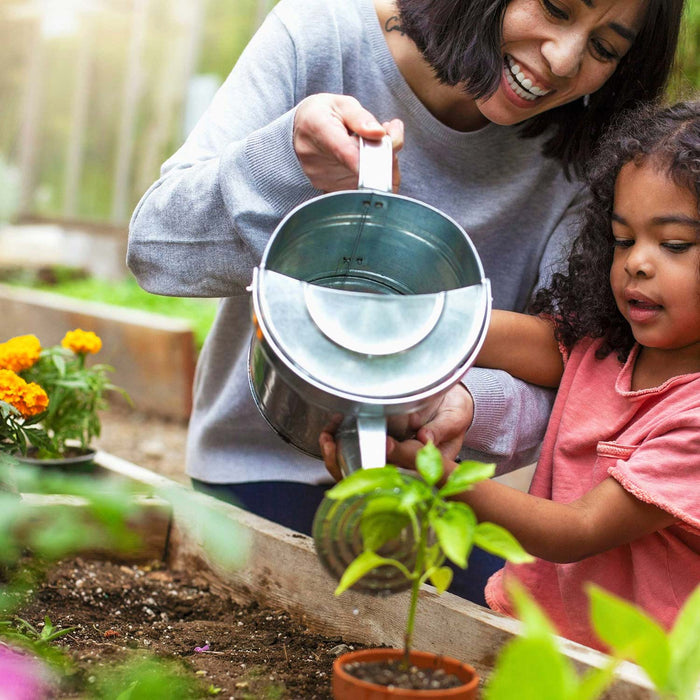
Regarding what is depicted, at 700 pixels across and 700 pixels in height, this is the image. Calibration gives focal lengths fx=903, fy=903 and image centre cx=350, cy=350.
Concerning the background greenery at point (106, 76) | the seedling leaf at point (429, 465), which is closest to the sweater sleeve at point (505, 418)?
the seedling leaf at point (429, 465)

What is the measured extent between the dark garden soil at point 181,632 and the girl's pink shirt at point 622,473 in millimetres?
348

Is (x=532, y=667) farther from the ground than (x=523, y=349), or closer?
closer

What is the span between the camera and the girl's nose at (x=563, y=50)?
1330mm

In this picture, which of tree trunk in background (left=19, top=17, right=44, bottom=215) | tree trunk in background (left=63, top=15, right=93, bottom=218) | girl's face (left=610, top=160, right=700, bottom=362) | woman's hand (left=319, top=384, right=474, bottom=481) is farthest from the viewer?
tree trunk in background (left=19, top=17, right=44, bottom=215)

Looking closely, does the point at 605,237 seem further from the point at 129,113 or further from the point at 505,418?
the point at 129,113

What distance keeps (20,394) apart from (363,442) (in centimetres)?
89

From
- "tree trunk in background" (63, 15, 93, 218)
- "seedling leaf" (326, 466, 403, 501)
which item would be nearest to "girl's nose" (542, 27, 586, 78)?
"seedling leaf" (326, 466, 403, 501)

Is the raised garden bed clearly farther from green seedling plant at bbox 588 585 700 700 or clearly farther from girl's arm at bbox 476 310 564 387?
girl's arm at bbox 476 310 564 387

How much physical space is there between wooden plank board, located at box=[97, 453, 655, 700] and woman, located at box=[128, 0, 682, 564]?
200 mm

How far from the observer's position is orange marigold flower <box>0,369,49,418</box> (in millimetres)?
1536

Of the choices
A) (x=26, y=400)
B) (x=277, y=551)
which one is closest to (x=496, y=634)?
(x=277, y=551)

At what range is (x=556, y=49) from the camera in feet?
4.36

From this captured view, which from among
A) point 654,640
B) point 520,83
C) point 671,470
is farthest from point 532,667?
point 520,83

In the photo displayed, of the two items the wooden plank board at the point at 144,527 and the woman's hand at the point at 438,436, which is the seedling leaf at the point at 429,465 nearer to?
the woman's hand at the point at 438,436
